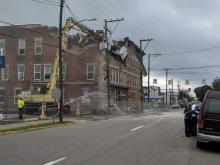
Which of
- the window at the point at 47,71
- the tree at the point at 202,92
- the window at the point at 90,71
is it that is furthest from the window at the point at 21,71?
the tree at the point at 202,92

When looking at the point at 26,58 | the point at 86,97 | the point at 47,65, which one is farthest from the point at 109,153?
the point at 26,58

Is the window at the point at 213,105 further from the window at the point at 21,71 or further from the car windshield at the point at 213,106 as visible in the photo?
the window at the point at 21,71

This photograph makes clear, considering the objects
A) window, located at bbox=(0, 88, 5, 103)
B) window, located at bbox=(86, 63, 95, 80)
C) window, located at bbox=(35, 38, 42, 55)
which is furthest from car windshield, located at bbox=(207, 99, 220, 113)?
window, located at bbox=(0, 88, 5, 103)

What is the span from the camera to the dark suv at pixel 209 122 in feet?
50.9

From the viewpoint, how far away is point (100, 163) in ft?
39.2

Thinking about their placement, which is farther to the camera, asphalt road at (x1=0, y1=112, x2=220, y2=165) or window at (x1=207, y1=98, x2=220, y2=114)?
window at (x1=207, y1=98, x2=220, y2=114)

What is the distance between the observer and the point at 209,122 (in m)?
15.6

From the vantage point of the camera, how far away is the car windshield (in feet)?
52.0

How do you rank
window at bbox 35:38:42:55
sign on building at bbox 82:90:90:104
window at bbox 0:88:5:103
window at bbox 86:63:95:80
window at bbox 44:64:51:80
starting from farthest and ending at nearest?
window at bbox 35:38:42:55, window at bbox 0:88:5:103, window at bbox 44:64:51:80, window at bbox 86:63:95:80, sign on building at bbox 82:90:90:104

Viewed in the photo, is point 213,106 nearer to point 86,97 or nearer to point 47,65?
point 86,97

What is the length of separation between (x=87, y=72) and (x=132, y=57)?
2002 centimetres

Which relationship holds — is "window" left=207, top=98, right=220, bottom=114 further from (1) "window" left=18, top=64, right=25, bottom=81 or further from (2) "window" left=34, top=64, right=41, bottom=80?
(1) "window" left=18, top=64, right=25, bottom=81

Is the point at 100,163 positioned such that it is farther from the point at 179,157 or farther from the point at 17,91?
the point at 17,91

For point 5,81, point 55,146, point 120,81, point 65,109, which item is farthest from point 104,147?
point 120,81
